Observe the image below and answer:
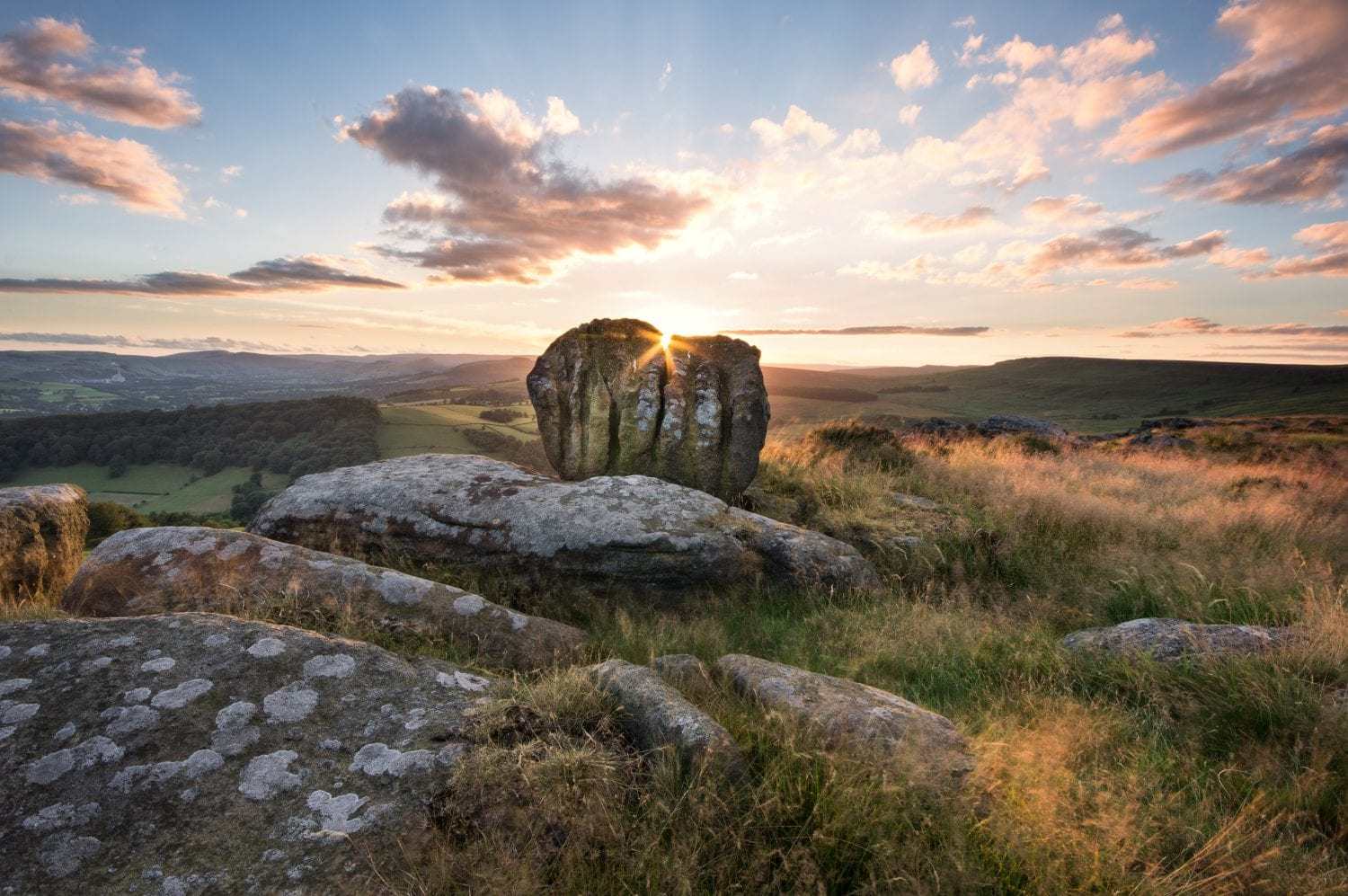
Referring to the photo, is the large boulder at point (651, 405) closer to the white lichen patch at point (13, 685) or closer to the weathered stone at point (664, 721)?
the weathered stone at point (664, 721)

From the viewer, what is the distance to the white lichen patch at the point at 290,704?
3.19m

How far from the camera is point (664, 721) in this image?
314 centimetres

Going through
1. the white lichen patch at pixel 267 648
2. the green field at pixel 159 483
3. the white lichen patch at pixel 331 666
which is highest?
the white lichen patch at pixel 267 648

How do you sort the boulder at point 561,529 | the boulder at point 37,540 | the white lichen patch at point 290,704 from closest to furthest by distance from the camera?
the white lichen patch at point 290,704 → the boulder at point 37,540 → the boulder at point 561,529

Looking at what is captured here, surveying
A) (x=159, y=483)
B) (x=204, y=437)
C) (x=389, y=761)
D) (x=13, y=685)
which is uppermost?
(x=13, y=685)

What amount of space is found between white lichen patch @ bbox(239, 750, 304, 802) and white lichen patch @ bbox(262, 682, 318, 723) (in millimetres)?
259

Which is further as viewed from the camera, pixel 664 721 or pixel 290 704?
pixel 290 704

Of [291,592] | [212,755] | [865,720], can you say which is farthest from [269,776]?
[865,720]

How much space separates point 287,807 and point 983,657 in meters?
5.46

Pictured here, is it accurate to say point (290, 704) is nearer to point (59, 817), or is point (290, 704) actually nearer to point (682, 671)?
point (59, 817)

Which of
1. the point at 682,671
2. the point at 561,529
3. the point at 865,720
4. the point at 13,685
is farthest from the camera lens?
the point at 561,529

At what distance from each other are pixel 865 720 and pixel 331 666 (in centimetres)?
340

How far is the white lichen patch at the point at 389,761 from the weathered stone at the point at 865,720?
2.02 meters

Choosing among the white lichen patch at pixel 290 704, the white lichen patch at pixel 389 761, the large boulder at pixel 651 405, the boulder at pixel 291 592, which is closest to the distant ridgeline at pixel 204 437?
the large boulder at pixel 651 405
